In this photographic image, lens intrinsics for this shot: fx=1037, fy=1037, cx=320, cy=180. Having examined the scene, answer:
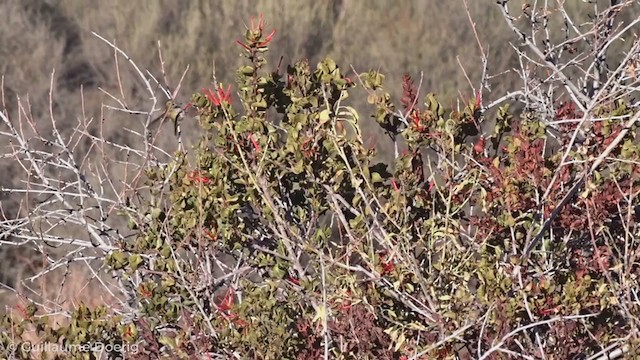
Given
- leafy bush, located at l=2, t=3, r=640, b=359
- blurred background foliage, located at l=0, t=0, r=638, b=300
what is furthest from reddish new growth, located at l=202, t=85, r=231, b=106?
blurred background foliage, located at l=0, t=0, r=638, b=300

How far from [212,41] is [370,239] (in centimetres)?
630

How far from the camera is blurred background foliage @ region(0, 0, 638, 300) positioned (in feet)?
27.2

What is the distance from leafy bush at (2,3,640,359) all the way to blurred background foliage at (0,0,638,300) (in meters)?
5.28

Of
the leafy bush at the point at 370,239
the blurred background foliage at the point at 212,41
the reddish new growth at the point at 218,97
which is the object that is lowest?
the blurred background foliage at the point at 212,41

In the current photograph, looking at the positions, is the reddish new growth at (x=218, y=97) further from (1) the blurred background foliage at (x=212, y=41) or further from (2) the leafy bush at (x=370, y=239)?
(1) the blurred background foliage at (x=212, y=41)

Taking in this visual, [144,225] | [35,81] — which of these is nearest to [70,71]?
[35,81]

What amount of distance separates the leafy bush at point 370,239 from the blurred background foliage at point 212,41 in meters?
5.28

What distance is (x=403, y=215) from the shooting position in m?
2.74

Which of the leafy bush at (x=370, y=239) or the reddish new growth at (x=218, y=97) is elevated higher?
the reddish new growth at (x=218, y=97)

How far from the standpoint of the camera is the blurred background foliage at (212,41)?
8.30 metres

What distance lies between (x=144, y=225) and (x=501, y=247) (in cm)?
100

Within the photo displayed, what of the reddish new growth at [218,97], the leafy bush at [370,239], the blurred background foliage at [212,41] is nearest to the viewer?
the leafy bush at [370,239]

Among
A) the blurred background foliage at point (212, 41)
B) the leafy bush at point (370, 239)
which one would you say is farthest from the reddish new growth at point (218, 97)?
the blurred background foliage at point (212, 41)

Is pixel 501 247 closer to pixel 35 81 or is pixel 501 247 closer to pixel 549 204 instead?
pixel 549 204
